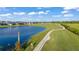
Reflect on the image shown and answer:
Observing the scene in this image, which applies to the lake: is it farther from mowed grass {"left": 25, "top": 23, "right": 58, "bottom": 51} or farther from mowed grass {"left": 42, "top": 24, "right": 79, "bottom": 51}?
mowed grass {"left": 42, "top": 24, "right": 79, "bottom": 51}

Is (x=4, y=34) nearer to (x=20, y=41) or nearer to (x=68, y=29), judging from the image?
(x=20, y=41)

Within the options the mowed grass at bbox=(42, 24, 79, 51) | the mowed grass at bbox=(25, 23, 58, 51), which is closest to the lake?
the mowed grass at bbox=(25, 23, 58, 51)

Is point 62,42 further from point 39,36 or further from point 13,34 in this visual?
point 13,34

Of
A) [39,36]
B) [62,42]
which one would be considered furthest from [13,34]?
[62,42]
